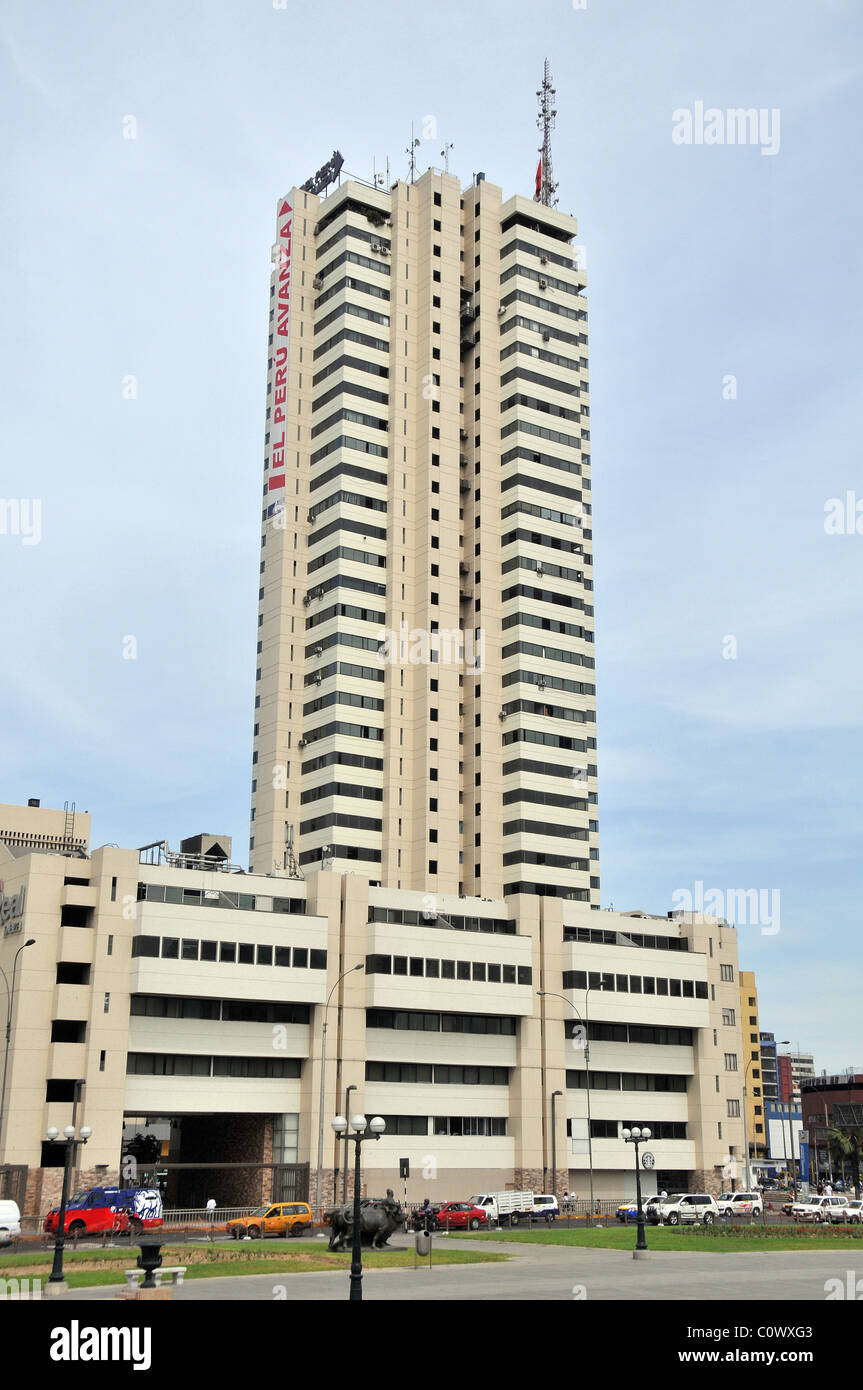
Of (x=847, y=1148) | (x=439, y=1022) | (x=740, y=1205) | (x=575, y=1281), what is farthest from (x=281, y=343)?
(x=847, y=1148)

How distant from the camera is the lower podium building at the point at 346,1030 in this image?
262 feet

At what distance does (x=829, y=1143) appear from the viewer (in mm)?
154500

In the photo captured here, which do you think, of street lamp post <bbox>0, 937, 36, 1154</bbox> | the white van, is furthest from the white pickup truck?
street lamp post <bbox>0, 937, 36, 1154</bbox>

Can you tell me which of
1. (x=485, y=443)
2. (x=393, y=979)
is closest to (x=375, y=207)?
(x=485, y=443)

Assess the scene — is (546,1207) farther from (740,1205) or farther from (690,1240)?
(690,1240)

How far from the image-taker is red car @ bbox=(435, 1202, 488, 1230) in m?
72.2

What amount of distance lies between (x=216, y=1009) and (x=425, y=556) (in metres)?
50.2

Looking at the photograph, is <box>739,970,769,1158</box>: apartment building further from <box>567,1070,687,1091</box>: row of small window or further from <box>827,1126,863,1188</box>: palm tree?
<box>567,1070,687,1091</box>: row of small window

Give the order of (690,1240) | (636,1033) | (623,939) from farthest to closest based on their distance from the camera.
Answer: (623,939)
(636,1033)
(690,1240)

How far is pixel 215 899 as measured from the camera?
86688 millimetres

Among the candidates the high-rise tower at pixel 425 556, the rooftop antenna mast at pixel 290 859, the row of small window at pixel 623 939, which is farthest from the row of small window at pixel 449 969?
the high-rise tower at pixel 425 556

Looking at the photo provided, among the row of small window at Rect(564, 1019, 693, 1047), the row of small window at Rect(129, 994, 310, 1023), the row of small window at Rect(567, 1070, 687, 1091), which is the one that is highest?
the row of small window at Rect(129, 994, 310, 1023)

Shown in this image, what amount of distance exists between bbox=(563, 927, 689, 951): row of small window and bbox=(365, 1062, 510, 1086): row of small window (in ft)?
40.3
